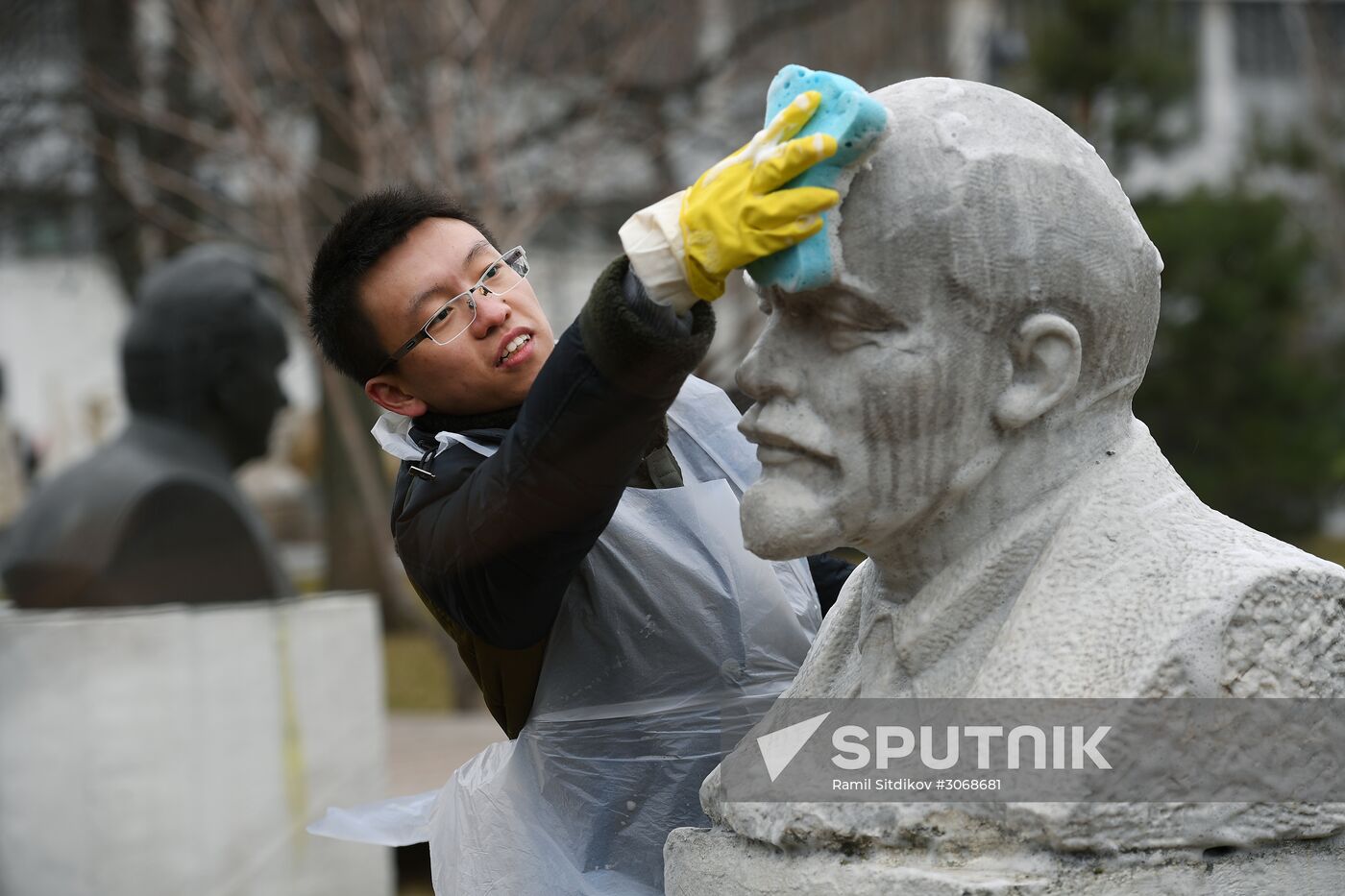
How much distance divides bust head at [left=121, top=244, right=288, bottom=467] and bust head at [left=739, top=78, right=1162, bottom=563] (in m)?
3.99

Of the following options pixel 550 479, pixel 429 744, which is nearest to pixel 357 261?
pixel 550 479

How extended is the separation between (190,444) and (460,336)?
360 centimetres

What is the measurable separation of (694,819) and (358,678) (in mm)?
3576

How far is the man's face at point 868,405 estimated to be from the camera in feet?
5.06

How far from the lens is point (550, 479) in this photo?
1.67m

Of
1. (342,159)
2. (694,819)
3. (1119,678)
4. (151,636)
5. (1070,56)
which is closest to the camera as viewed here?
(1119,678)

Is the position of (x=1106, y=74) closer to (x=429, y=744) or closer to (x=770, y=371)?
(x=429, y=744)

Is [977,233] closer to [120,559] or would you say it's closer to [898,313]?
[898,313]

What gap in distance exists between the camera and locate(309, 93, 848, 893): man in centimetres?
177

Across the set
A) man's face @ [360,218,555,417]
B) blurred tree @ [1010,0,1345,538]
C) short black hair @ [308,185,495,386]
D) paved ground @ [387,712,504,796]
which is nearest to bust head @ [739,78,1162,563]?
man's face @ [360,218,555,417]

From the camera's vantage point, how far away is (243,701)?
4.67 metres

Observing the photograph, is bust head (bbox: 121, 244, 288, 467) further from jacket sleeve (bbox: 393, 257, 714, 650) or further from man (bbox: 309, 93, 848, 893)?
jacket sleeve (bbox: 393, 257, 714, 650)

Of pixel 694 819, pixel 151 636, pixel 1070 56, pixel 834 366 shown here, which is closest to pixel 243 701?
pixel 151 636

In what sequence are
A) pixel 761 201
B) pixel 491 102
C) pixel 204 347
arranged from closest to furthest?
pixel 761 201 → pixel 204 347 → pixel 491 102
